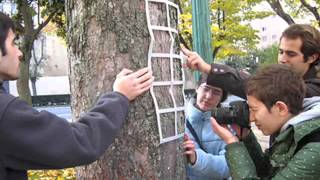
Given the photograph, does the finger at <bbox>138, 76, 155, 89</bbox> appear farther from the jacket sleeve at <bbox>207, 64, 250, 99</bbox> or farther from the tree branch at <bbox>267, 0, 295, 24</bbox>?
the tree branch at <bbox>267, 0, 295, 24</bbox>

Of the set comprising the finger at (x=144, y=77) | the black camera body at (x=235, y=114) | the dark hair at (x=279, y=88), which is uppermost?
the finger at (x=144, y=77)

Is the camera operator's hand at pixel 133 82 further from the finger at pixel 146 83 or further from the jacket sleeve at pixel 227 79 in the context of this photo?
the jacket sleeve at pixel 227 79

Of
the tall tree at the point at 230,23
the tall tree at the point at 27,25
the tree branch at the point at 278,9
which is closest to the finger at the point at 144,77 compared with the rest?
the tall tree at the point at 27,25

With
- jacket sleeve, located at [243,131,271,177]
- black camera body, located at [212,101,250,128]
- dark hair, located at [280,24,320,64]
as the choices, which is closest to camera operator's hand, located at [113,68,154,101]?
black camera body, located at [212,101,250,128]

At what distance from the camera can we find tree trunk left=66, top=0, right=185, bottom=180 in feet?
6.61

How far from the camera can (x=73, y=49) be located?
214 centimetres

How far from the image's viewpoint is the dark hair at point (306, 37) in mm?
2521

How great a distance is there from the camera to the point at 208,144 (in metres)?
2.81

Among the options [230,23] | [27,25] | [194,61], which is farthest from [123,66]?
[230,23]

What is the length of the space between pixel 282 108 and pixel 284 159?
0.76 ft

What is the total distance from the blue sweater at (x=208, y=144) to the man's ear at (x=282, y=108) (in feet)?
2.03

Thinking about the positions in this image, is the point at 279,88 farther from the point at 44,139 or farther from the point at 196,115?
the point at 44,139

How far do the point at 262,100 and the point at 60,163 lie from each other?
3.10 ft

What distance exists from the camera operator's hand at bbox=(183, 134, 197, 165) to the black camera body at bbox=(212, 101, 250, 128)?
19 cm
